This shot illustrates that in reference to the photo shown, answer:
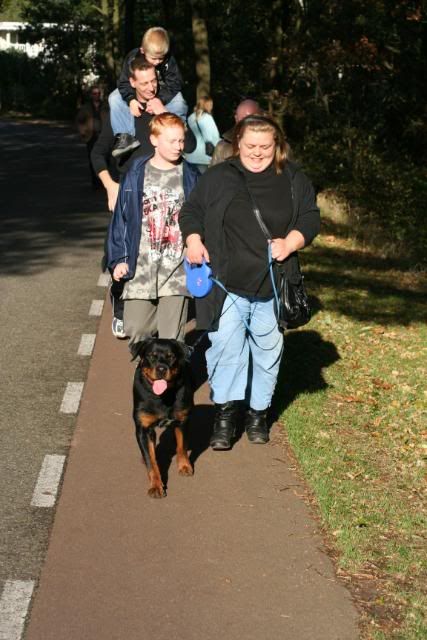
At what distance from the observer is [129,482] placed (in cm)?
648

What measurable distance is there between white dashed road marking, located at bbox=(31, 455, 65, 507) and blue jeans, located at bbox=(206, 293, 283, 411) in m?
1.07

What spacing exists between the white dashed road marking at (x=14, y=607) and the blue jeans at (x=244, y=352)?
7.57 feet

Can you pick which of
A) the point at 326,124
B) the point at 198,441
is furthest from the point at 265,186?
the point at 326,124

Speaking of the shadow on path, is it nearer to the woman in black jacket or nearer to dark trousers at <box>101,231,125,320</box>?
dark trousers at <box>101,231,125,320</box>

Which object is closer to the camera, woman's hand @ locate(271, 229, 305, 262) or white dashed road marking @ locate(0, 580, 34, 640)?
white dashed road marking @ locate(0, 580, 34, 640)

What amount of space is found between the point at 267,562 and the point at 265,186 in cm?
226

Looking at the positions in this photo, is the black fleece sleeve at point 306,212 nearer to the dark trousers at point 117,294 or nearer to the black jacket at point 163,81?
the dark trousers at point 117,294

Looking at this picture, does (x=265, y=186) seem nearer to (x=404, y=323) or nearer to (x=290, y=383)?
(x=290, y=383)

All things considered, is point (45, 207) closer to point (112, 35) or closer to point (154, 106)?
point (154, 106)

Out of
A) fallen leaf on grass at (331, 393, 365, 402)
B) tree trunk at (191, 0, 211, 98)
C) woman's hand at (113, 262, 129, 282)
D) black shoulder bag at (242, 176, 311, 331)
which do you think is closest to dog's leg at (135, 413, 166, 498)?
black shoulder bag at (242, 176, 311, 331)

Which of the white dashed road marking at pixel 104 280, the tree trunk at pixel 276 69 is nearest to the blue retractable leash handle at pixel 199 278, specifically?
the white dashed road marking at pixel 104 280

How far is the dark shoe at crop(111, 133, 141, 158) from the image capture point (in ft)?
26.3

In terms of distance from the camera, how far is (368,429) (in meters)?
7.85

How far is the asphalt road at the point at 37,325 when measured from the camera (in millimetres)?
5961
